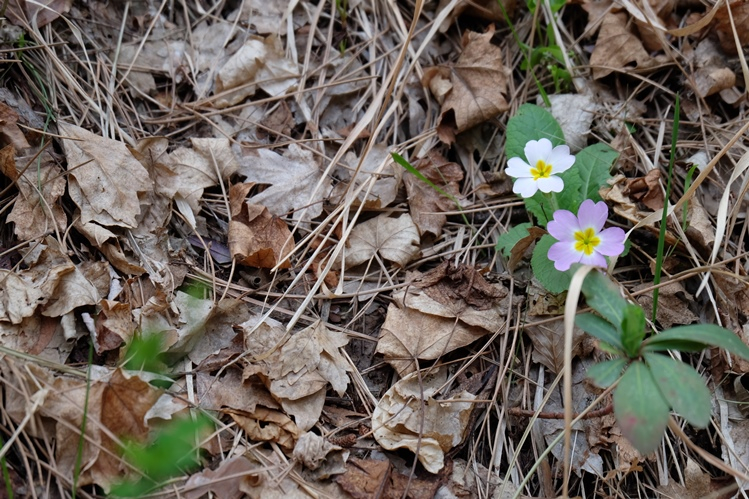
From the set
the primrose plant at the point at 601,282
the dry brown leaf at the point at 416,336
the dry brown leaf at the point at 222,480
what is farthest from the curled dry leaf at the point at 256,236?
the primrose plant at the point at 601,282

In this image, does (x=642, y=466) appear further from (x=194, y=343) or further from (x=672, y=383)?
(x=194, y=343)

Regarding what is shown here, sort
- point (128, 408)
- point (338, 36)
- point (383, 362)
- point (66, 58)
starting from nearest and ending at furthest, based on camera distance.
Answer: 1. point (128, 408)
2. point (383, 362)
3. point (66, 58)
4. point (338, 36)

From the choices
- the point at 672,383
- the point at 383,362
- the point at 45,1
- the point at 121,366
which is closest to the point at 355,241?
the point at 383,362

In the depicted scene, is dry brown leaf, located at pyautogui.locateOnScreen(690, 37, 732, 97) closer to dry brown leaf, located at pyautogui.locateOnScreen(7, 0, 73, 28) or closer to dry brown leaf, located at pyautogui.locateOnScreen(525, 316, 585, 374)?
dry brown leaf, located at pyautogui.locateOnScreen(525, 316, 585, 374)

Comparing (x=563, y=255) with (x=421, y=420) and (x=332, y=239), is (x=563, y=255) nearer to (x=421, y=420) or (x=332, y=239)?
(x=421, y=420)

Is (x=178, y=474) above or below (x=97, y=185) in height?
below

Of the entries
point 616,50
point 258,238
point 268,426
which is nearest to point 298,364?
point 268,426

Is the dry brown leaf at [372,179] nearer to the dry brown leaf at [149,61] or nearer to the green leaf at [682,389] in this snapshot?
the dry brown leaf at [149,61]
